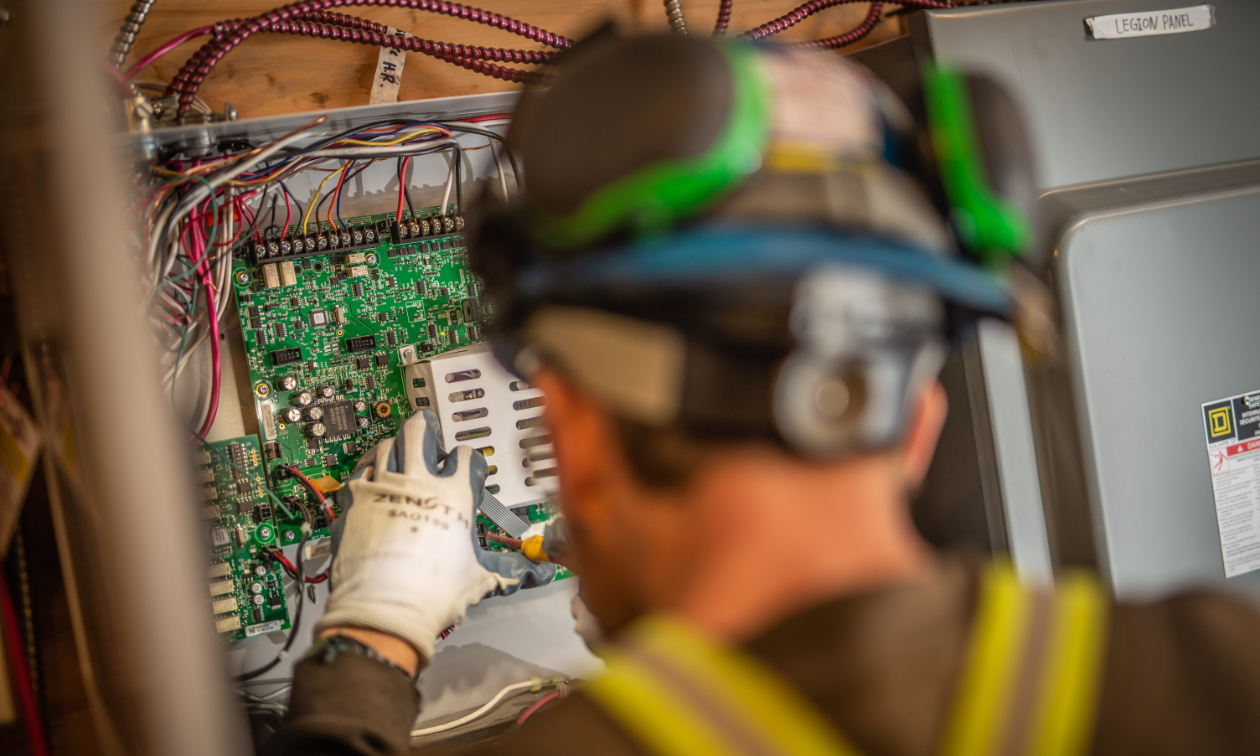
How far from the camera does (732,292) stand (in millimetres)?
448

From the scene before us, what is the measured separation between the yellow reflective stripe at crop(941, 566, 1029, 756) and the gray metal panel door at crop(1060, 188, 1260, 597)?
678 millimetres

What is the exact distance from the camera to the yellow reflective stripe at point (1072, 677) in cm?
44

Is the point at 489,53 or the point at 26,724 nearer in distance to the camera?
the point at 26,724

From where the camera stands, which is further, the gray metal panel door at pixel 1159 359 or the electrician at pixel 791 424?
the gray metal panel door at pixel 1159 359

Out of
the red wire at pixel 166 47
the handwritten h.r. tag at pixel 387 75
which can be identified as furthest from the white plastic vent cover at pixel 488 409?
the red wire at pixel 166 47

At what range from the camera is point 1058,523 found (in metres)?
1.09

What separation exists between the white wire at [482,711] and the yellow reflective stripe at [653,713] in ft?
3.04

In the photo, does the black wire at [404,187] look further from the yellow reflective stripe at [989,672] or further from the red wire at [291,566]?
the yellow reflective stripe at [989,672]

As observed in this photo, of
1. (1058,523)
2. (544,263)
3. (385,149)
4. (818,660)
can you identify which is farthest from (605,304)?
(1058,523)

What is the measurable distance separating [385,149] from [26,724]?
92cm

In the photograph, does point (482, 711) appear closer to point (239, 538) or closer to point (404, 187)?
point (239, 538)

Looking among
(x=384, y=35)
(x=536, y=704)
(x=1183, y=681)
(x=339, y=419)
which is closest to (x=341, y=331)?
(x=339, y=419)

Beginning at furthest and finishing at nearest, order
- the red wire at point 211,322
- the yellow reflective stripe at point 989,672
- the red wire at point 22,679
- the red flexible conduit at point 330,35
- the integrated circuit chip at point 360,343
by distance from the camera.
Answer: the integrated circuit chip at point 360,343, the red wire at point 211,322, the red flexible conduit at point 330,35, the red wire at point 22,679, the yellow reflective stripe at point 989,672

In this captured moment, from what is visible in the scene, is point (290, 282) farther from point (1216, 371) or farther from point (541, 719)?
point (1216, 371)
